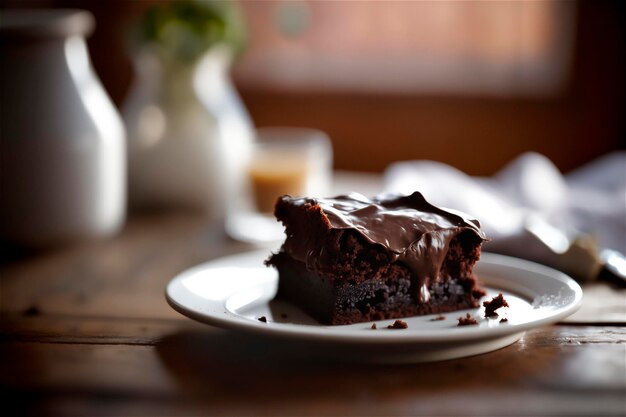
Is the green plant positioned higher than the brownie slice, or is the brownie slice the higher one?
the green plant

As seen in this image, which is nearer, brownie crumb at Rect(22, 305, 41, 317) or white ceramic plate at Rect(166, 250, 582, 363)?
white ceramic plate at Rect(166, 250, 582, 363)

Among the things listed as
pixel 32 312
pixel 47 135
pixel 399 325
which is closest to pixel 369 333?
pixel 399 325

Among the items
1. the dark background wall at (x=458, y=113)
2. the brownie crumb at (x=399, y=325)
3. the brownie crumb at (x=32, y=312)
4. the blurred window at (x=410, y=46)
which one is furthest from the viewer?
the blurred window at (x=410, y=46)

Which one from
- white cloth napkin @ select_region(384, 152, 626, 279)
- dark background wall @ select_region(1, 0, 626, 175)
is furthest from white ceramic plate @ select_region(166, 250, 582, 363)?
A: dark background wall @ select_region(1, 0, 626, 175)

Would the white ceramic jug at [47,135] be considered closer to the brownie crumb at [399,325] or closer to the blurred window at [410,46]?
the brownie crumb at [399,325]

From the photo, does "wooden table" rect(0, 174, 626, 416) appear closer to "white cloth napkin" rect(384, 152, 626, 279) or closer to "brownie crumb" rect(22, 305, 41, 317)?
"brownie crumb" rect(22, 305, 41, 317)

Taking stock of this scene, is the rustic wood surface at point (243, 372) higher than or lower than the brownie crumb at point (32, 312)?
higher

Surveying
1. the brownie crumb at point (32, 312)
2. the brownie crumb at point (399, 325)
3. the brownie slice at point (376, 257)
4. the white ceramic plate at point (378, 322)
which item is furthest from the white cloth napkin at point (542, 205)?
the brownie crumb at point (32, 312)

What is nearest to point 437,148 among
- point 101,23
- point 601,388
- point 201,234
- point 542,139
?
point 542,139
